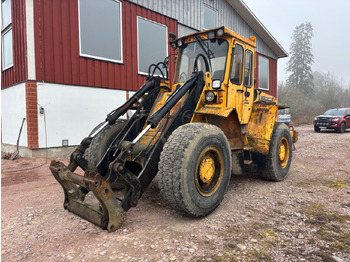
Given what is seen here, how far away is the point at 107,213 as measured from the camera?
3.10 m

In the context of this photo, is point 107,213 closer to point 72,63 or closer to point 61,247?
point 61,247

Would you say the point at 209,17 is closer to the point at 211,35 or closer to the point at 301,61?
the point at 211,35

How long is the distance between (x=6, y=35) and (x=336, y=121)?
60.5 ft

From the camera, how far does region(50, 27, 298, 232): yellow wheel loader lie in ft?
10.7

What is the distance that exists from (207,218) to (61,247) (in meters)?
1.89

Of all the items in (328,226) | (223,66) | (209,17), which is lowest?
(328,226)

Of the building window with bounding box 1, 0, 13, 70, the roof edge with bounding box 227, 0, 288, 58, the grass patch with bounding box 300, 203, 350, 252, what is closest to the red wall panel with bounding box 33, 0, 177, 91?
the building window with bounding box 1, 0, 13, 70

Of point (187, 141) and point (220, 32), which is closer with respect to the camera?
point (187, 141)

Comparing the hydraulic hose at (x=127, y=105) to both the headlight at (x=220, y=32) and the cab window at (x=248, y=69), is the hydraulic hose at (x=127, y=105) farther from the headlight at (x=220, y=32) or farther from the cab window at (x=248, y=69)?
the cab window at (x=248, y=69)

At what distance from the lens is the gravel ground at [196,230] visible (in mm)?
2715

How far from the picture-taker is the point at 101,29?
893cm

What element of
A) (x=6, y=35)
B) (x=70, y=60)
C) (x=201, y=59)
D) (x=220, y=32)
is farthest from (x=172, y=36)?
(x=6, y=35)

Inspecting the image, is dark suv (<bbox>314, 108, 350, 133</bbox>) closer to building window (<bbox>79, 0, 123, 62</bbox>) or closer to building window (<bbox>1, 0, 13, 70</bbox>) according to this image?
building window (<bbox>79, 0, 123, 62</bbox>)

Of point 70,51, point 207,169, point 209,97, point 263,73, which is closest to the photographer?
point 207,169
